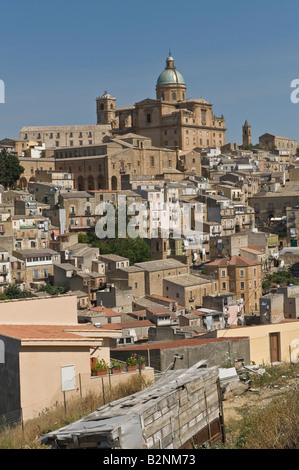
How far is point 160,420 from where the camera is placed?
7320 millimetres

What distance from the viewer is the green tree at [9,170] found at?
4788 cm

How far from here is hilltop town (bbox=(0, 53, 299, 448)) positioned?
1002cm

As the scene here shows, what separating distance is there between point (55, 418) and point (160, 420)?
1.85 meters

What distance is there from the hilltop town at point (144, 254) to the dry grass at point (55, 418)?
0.23 meters

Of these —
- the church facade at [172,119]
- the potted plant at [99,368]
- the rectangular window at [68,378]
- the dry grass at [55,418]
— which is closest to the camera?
the dry grass at [55,418]

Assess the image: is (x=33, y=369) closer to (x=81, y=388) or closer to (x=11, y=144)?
(x=81, y=388)

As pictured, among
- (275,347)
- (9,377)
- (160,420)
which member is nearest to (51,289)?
(275,347)

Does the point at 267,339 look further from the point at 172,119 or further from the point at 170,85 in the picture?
the point at 170,85

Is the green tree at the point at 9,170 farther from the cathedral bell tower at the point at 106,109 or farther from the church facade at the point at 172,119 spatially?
the cathedral bell tower at the point at 106,109

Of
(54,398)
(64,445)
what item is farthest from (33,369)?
(64,445)

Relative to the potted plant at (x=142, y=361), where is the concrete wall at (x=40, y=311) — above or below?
above

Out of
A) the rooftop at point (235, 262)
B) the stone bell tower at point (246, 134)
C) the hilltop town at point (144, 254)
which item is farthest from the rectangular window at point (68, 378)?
the stone bell tower at point (246, 134)

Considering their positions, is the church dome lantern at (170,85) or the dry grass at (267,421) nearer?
the dry grass at (267,421)

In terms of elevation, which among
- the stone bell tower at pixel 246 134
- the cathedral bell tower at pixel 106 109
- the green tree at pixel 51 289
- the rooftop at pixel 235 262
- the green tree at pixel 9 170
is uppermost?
the cathedral bell tower at pixel 106 109
